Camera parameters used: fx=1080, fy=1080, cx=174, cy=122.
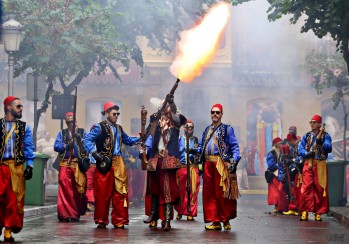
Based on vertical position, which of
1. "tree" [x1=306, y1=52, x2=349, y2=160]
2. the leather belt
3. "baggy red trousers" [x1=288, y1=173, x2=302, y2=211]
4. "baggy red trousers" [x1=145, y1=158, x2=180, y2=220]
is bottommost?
"baggy red trousers" [x1=288, y1=173, x2=302, y2=211]

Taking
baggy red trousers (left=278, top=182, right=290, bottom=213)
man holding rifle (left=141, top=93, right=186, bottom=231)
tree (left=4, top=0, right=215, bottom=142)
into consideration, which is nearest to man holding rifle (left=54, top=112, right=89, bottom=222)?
man holding rifle (left=141, top=93, right=186, bottom=231)

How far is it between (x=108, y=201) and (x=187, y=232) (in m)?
1.34

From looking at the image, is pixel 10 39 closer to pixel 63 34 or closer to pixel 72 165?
pixel 63 34

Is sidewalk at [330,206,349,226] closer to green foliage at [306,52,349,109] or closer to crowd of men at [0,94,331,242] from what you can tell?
crowd of men at [0,94,331,242]

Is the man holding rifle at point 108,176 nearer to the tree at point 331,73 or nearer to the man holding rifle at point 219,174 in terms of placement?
the man holding rifle at point 219,174

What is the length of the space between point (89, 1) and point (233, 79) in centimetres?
2020

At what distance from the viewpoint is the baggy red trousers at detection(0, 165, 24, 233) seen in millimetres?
13625

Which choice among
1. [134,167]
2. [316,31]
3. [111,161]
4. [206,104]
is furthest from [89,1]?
[206,104]

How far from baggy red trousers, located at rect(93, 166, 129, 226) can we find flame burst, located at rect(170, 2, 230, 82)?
82.3 inches

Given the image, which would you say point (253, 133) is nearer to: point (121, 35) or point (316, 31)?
point (121, 35)

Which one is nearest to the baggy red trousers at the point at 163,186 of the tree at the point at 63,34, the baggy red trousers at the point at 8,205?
the baggy red trousers at the point at 8,205

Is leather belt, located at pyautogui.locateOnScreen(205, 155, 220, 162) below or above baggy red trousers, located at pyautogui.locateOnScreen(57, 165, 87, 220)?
above

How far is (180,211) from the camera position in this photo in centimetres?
1952

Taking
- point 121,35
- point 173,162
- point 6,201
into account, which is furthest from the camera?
point 121,35
